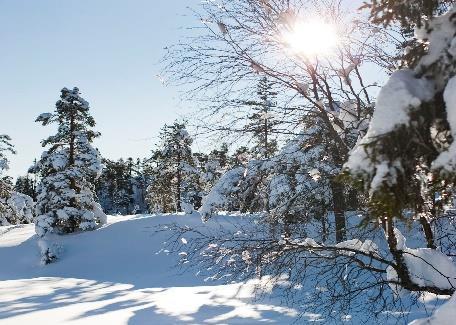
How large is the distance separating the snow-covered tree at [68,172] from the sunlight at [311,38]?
61.0 ft

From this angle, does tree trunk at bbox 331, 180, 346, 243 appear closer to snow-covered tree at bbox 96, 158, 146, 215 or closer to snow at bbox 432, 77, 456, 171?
snow at bbox 432, 77, 456, 171

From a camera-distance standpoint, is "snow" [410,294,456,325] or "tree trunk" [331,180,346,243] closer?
"snow" [410,294,456,325]

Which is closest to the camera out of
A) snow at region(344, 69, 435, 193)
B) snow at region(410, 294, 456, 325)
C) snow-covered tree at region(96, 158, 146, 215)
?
snow at region(344, 69, 435, 193)

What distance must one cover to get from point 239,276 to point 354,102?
7.82 ft

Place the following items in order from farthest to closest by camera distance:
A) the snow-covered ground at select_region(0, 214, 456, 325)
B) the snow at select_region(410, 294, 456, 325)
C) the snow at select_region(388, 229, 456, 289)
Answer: the snow-covered ground at select_region(0, 214, 456, 325), the snow at select_region(388, 229, 456, 289), the snow at select_region(410, 294, 456, 325)

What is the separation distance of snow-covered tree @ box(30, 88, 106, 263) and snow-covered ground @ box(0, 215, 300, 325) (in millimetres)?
1027

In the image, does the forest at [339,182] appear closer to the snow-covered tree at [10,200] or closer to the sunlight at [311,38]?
the sunlight at [311,38]

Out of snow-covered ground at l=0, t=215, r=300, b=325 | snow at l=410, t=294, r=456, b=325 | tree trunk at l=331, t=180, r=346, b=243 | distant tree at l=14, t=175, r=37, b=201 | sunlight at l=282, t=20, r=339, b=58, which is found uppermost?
distant tree at l=14, t=175, r=37, b=201

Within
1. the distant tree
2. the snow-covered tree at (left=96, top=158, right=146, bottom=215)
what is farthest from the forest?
the distant tree

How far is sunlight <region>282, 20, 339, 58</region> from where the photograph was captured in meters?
5.38

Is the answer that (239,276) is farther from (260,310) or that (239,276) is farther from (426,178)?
(260,310)

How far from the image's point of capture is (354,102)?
5312mm

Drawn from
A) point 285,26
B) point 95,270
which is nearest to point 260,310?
point 285,26

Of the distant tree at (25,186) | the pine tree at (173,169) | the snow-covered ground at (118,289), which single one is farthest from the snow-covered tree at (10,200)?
the distant tree at (25,186)
